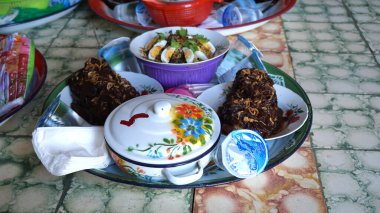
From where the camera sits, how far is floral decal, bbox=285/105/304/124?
70 centimetres

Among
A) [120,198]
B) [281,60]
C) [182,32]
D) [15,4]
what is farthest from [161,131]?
[15,4]

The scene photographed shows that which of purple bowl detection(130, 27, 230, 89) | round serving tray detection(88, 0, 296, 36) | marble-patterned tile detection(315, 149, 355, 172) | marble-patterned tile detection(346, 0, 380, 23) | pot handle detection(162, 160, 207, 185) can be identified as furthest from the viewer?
marble-patterned tile detection(346, 0, 380, 23)

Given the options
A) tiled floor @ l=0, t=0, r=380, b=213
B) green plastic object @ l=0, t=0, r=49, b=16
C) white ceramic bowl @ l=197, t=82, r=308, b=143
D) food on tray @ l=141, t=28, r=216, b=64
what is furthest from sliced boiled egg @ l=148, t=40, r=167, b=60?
green plastic object @ l=0, t=0, r=49, b=16

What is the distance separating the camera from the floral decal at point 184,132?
0.56 m

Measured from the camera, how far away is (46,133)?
0.62m

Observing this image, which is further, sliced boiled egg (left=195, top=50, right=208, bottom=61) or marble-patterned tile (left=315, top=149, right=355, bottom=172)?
sliced boiled egg (left=195, top=50, right=208, bottom=61)

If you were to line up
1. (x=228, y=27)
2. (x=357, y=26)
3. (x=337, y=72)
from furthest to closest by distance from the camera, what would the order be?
(x=357, y=26)
(x=228, y=27)
(x=337, y=72)

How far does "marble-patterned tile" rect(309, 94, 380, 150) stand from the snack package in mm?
576

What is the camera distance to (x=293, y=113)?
72 cm

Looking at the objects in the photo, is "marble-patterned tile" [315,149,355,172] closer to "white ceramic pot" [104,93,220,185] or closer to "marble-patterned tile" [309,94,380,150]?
"marble-patterned tile" [309,94,380,150]

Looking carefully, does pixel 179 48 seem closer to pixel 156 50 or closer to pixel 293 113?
pixel 156 50

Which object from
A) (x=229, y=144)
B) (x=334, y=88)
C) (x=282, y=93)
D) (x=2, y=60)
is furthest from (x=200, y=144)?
(x=2, y=60)

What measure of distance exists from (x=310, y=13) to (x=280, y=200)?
804 mm

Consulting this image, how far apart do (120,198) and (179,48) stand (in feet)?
1.15
